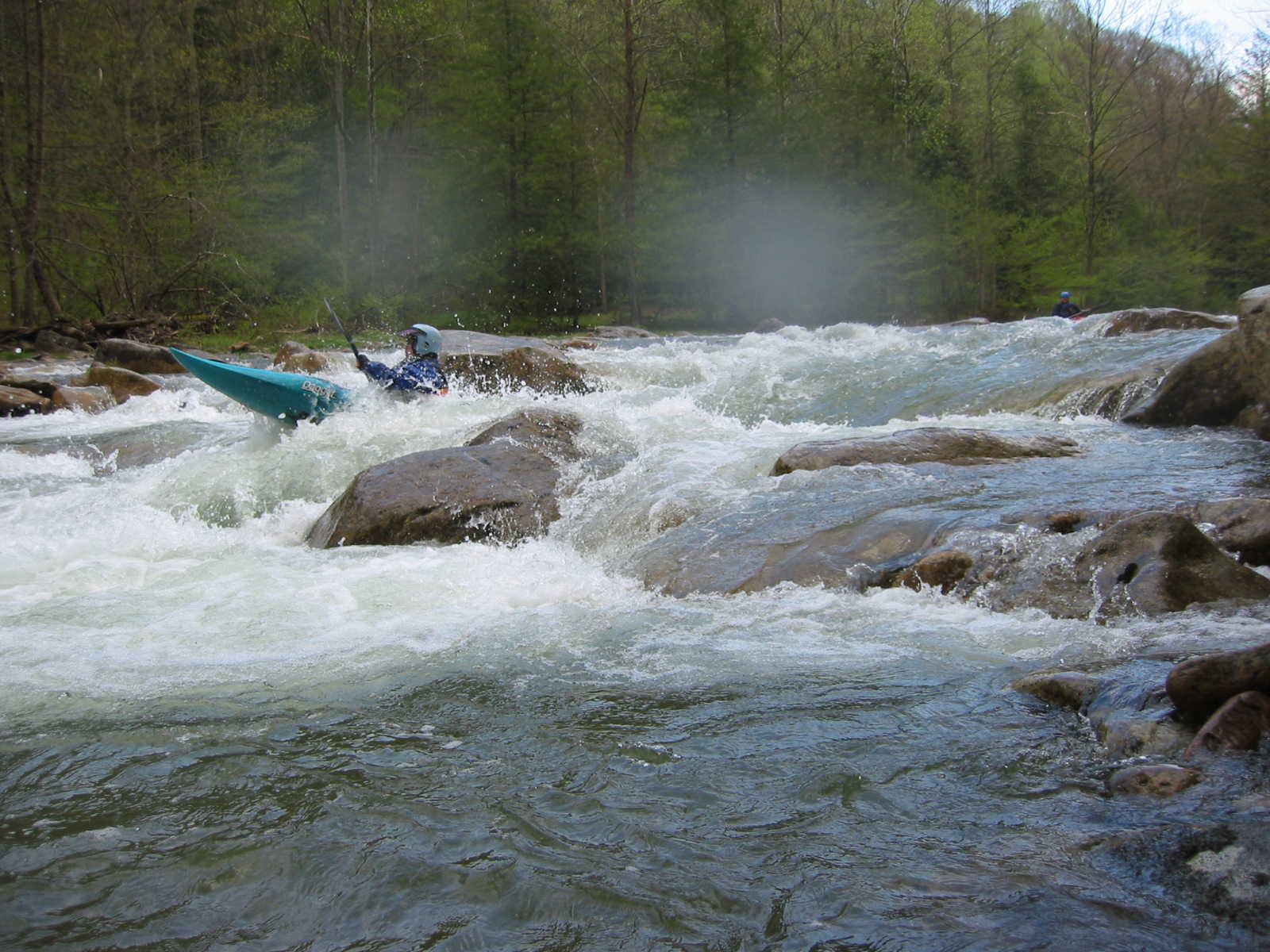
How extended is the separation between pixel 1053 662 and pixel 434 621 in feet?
8.72

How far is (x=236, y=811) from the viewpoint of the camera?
278 cm

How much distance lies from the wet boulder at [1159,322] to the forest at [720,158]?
51.8ft

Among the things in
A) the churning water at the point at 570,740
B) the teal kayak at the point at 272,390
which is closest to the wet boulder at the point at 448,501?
the churning water at the point at 570,740

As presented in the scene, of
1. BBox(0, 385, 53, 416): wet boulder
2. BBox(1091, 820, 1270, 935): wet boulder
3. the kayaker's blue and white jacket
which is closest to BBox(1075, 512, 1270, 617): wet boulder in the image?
BBox(1091, 820, 1270, 935): wet boulder

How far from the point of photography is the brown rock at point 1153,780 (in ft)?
8.57

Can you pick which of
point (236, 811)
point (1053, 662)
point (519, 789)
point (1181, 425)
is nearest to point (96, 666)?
point (236, 811)

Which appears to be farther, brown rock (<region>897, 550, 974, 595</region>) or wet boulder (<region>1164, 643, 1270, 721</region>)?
brown rock (<region>897, 550, 974, 595</region>)

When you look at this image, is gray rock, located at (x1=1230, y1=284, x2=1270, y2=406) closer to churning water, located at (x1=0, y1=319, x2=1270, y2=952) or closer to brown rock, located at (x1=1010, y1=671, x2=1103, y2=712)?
churning water, located at (x1=0, y1=319, x2=1270, y2=952)

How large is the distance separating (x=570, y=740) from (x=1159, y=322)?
11.4 metres

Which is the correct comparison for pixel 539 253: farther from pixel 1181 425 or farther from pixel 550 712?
pixel 550 712

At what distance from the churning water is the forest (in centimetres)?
2002

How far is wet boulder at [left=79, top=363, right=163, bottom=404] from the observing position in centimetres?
1265

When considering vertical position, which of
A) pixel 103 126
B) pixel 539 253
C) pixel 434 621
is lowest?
pixel 434 621

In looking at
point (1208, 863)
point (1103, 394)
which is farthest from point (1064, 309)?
point (1208, 863)
